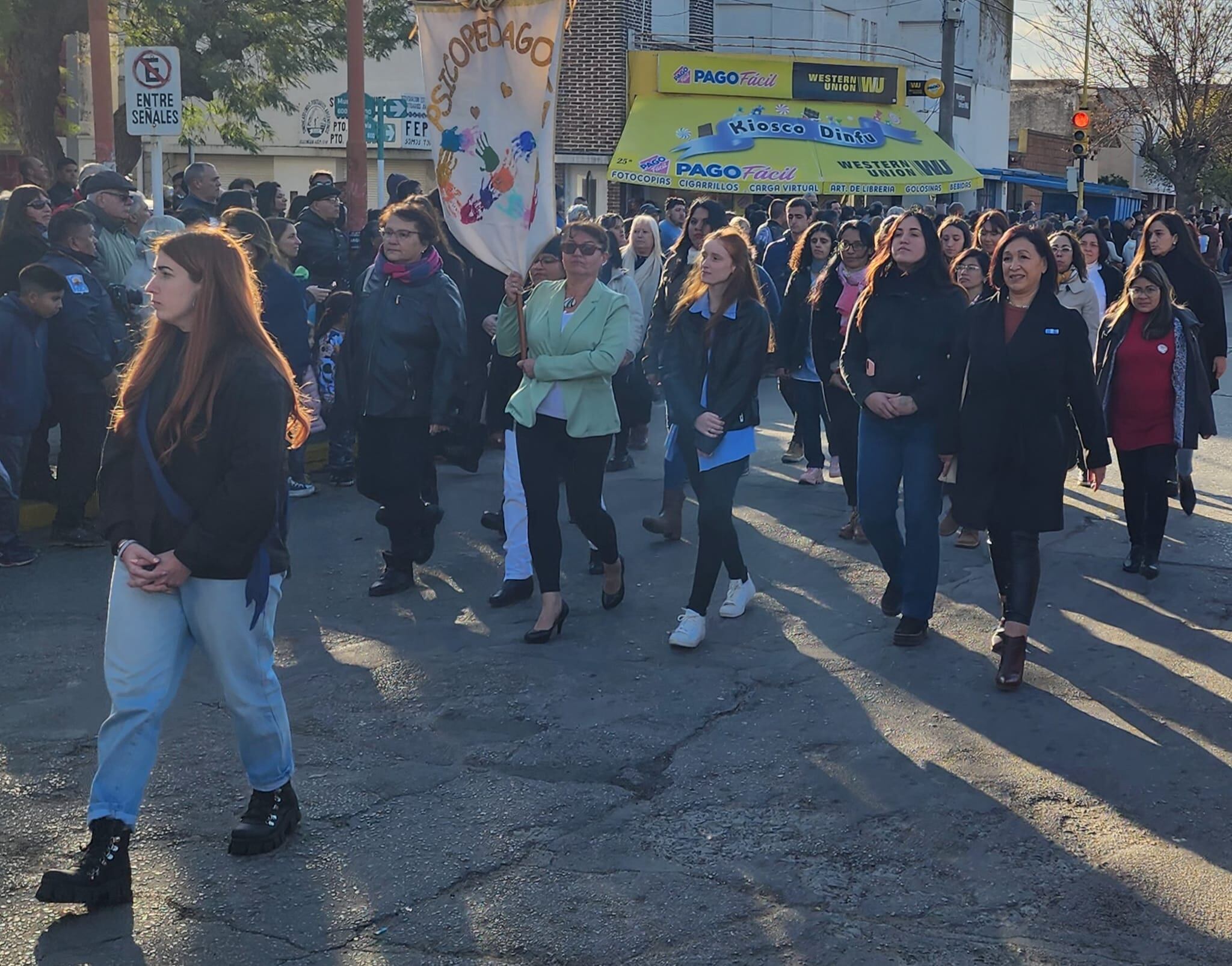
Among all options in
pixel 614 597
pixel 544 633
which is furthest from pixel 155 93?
pixel 544 633

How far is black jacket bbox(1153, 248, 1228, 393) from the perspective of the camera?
30.2ft

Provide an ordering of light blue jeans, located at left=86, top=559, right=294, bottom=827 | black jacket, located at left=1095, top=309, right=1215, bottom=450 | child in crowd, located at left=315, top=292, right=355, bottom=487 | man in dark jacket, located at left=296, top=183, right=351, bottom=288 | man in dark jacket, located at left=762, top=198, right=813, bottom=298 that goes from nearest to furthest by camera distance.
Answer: light blue jeans, located at left=86, top=559, right=294, bottom=827 < black jacket, located at left=1095, top=309, right=1215, bottom=450 < child in crowd, located at left=315, top=292, right=355, bottom=487 < man in dark jacket, located at left=296, top=183, right=351, bottom=288 < man in dark jacket, located at left=762, top=198, right=813, bottom=298

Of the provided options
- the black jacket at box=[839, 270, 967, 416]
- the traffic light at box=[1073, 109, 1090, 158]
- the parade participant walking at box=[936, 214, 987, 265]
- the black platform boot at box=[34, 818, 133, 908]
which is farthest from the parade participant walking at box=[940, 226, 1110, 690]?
the traffic light at box=[1073, 109, 1090, 158]

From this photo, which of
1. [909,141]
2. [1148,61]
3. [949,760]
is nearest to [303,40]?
[909,141]

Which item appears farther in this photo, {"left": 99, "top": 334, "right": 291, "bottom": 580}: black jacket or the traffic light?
the traffic light

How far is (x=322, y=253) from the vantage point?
1242cm

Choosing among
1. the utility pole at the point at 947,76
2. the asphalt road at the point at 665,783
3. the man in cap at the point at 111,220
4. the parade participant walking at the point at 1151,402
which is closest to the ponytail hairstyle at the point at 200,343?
the asphalt road at the point at 665,783

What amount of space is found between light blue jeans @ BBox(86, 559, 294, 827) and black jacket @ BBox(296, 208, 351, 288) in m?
8.28

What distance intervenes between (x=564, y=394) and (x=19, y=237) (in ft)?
14.3

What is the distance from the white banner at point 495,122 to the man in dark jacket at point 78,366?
2.59m

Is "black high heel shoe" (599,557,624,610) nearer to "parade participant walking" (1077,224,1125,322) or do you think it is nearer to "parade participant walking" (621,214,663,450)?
"parade participant walking" (1077,224,1125,322)

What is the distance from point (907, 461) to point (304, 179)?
31.5 meters

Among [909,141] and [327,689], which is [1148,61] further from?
[327,689]

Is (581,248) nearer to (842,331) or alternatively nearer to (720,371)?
(720,371)
